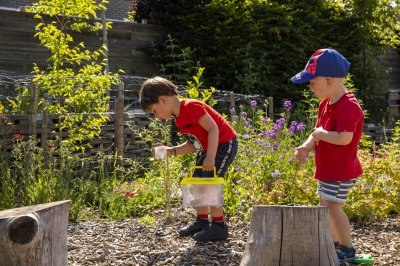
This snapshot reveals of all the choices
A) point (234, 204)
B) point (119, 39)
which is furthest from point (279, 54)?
point (234, 204)

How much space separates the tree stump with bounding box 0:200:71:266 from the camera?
3.05 m

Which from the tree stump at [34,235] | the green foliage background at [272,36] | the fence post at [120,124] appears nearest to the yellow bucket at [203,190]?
the tree stump at [34,235]

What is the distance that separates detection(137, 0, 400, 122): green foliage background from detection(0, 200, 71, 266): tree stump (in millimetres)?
7398

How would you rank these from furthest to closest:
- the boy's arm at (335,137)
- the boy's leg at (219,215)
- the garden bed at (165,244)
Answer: the boy's leg at (219,215)
the garden bed at (165,244)
the boy's arm at (335,137)

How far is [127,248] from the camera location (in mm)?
4520

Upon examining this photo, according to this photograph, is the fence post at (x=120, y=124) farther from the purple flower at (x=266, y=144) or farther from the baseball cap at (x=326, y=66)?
the baseball cap at (x=326, y=66)

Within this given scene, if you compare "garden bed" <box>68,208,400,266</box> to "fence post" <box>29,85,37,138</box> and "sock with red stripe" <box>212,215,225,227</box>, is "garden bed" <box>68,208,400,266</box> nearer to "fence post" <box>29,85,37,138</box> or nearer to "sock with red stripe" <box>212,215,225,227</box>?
"sock with red stripe" <box>212,215,225,227</box>

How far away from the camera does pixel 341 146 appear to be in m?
3.79

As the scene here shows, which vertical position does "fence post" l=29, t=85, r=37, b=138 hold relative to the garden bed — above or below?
above

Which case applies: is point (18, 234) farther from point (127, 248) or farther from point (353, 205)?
point (353, 205)

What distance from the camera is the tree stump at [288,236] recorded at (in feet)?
10.8

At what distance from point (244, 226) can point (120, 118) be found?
2879 mm

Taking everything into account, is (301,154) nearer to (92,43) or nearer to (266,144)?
(266,144)

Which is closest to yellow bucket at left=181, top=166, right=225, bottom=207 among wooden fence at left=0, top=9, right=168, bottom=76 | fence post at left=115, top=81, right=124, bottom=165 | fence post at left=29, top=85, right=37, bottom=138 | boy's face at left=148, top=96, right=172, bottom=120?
boy's face at left=148, top=96, right=172, bottom=120
